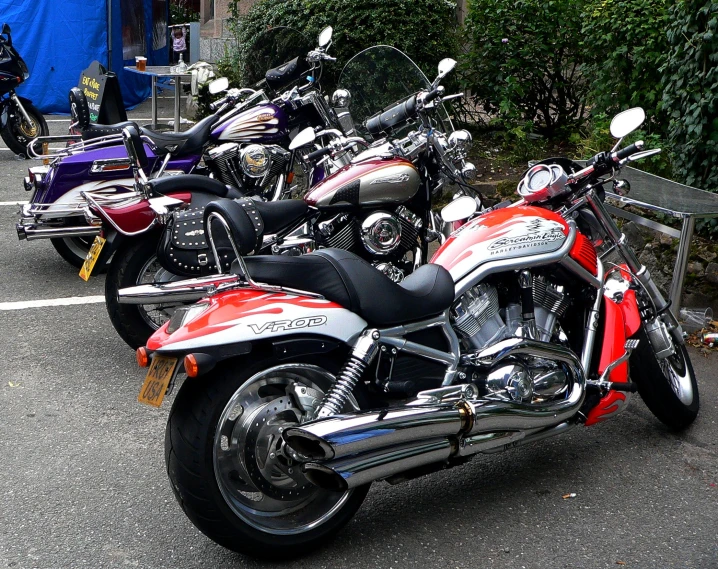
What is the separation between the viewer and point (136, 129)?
18.5 ft

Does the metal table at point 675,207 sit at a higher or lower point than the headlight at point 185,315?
lower

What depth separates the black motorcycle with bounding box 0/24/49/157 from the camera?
34.5 ft

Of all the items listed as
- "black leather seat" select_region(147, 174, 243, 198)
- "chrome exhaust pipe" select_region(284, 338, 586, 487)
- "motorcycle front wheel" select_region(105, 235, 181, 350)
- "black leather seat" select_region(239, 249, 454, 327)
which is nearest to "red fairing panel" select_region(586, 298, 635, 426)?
"chrome exhaust pipe" select_region(284, 338, 586, 487)

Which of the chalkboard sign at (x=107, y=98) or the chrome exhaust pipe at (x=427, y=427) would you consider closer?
the chrome exhaust pipe at (x=427, y=427)

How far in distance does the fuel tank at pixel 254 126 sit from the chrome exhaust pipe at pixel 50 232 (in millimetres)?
1100

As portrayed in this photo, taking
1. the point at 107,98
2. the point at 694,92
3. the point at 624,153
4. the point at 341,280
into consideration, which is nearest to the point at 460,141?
the point at 624,153

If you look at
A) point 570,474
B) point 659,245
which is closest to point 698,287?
point 659,245

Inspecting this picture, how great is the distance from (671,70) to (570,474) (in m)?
3.47

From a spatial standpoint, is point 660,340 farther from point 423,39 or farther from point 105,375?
point 423,39

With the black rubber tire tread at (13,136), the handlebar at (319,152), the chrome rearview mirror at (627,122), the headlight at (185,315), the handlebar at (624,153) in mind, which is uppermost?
the chrome rearview mirror at (627,122)

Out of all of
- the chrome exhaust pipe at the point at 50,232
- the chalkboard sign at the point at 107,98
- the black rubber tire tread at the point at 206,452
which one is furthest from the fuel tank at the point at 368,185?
the chalkboard sign at the point at 107,98

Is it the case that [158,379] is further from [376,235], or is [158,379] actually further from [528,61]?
[528,61]

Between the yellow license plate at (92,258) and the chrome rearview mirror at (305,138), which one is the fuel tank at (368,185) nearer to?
the chrome rearview mirror at (305,138)

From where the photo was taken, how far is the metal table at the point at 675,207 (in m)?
4.85
